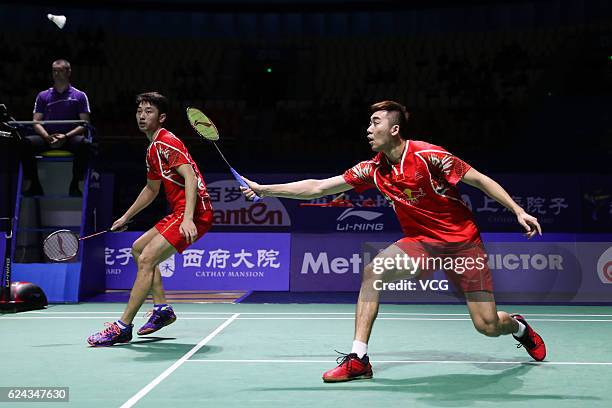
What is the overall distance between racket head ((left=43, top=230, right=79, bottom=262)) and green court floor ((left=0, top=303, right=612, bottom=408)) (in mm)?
633

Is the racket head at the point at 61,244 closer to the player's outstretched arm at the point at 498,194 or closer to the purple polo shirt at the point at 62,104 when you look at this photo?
the purple polo shirt at the point at 62,104

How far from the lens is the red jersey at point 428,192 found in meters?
4.46

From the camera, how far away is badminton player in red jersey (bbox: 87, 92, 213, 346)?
5.48 metres

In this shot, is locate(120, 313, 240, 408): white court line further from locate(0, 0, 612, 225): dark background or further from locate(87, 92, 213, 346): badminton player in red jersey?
locate(0, 0, 612, 225): dark background

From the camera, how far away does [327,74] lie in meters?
18.7

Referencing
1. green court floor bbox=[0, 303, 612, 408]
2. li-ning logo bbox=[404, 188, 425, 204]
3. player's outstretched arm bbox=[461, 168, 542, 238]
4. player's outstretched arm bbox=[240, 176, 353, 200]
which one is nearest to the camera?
green court floor bbox=[0, 303, 612, 408]

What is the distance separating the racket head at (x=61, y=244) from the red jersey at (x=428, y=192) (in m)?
3.42

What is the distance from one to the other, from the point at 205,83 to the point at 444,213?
47.1ft

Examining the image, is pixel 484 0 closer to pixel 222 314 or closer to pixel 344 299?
pixel 344 299

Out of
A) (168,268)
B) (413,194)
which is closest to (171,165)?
(413,194)

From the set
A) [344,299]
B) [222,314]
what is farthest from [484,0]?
[222,314]

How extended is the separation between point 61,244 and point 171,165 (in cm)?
179

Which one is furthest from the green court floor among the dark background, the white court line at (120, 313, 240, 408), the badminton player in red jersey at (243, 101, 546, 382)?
the dark background

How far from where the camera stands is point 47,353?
5.33 metres
